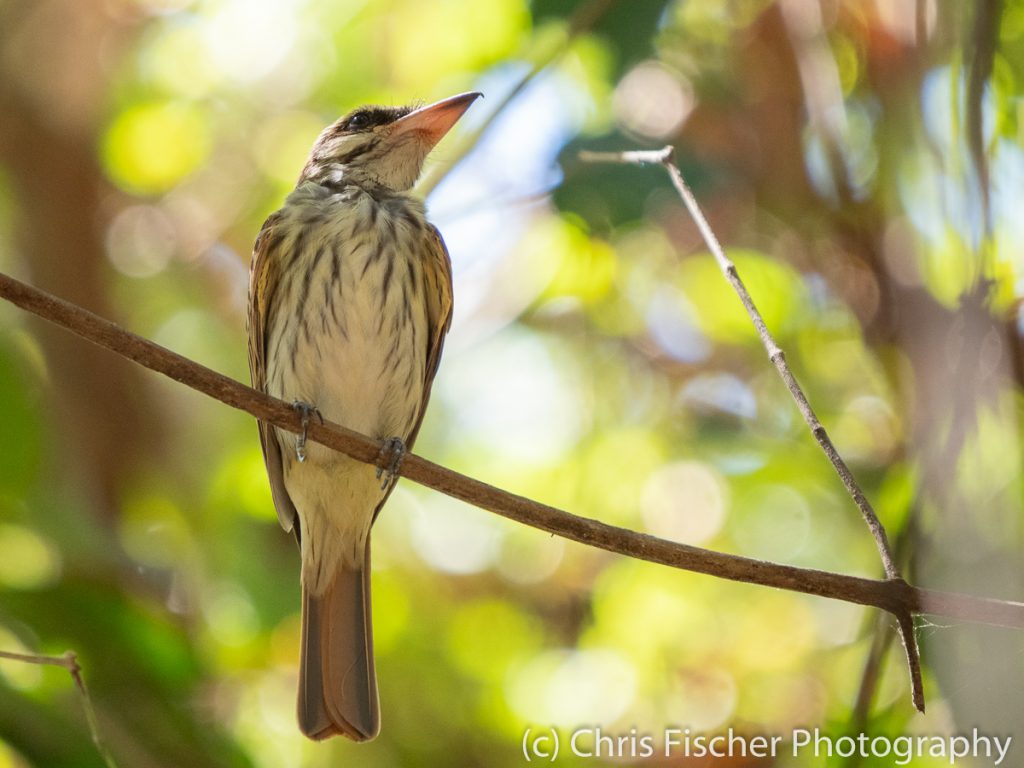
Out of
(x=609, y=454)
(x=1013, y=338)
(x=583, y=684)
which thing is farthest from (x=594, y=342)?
(x=1013, y=338)

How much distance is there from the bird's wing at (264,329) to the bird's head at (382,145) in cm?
46

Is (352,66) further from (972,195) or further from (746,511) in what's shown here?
(972,195)

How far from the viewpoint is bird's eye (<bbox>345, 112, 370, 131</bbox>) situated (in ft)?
13.9

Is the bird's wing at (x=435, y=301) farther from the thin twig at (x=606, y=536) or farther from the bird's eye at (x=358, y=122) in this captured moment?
the thin twig at (x=606, y=536)

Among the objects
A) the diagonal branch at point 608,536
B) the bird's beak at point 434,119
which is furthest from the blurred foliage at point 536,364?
the diagonal branch at point 608,536

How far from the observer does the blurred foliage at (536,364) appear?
3555 millimetres

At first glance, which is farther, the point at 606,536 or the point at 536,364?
the point at 536,364

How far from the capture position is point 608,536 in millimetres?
2271

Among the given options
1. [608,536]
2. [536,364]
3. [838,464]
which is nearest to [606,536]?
[608,536]

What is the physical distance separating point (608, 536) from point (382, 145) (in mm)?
2193

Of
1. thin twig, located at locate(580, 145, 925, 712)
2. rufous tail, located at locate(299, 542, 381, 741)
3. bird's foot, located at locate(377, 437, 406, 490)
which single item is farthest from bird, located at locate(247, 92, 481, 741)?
thin twig, located at locate(580, 145, 925, 712)

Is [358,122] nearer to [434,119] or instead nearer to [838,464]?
[434,119]

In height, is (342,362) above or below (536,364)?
below

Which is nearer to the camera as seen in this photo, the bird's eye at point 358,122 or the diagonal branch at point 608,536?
the diagonal branch at point 608,536
